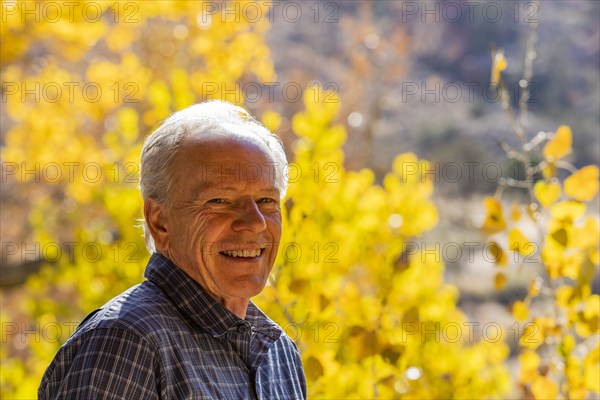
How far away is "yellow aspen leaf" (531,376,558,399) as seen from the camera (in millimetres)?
2246

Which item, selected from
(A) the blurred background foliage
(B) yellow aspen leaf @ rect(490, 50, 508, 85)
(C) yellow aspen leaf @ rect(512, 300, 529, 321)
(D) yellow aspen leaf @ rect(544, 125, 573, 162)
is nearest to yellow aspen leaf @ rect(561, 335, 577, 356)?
(A) the blurred background foliage

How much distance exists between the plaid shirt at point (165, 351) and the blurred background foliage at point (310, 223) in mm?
722

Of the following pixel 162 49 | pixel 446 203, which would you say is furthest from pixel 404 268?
pixel 446 203

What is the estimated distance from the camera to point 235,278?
1627 mm

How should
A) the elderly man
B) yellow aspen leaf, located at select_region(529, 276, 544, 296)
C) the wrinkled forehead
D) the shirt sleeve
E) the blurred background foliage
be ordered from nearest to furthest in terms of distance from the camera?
the shirt sleeve < the elderly man < the wrinkled forehead < yellow aspen leaf, located at select_region(529, 276, 544, 296) < the blurred background foliage

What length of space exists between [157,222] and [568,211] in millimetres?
1078

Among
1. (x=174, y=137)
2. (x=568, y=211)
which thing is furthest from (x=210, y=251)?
(x=568, y=211)

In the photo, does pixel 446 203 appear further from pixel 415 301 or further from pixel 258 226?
pixel 258 226

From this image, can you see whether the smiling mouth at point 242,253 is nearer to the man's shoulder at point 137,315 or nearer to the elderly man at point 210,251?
the elderly man at point 210,251

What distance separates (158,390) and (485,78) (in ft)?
53.0

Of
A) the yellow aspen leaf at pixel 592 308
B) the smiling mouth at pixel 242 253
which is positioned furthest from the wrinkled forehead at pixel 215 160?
the yellow aspen leaf at pixel 592 308

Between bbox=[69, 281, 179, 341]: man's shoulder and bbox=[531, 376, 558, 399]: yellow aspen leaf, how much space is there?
1127 millimetres

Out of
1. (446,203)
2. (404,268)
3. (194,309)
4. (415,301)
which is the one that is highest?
(194,309)

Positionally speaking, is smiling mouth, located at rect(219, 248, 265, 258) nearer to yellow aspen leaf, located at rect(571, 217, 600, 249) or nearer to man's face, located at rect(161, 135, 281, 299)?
man's face, located at rect(161, 135, 281, 299)
